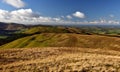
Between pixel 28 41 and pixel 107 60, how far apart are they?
98.1 m

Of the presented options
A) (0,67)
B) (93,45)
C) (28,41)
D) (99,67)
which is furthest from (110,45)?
(0,67)

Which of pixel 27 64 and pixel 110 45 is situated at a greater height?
pixel 27 64

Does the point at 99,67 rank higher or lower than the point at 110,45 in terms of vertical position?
higher

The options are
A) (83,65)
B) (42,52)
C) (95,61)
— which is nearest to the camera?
(83,65)

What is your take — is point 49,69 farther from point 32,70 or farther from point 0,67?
point 0,67

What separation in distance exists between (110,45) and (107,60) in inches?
2345

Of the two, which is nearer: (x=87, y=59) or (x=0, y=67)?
(x=0, y=67)

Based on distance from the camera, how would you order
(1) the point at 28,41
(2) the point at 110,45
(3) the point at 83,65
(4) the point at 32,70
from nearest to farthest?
1. (4) the point at 32,70
2. (3) the point at 83,65
3. (2) the point at 110,45
4. (1) the point at 28,41

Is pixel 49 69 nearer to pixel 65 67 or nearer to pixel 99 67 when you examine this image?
pixel 65 67

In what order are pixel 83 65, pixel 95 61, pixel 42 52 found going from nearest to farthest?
pixel 83 65 < pixel 95 61 < pixel 42 52

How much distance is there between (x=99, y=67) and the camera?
2283 cm

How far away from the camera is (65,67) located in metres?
22.2

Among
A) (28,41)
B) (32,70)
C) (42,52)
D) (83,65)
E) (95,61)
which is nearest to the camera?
(32,70)

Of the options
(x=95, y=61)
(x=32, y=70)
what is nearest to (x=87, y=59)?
(x=95, y=61)
